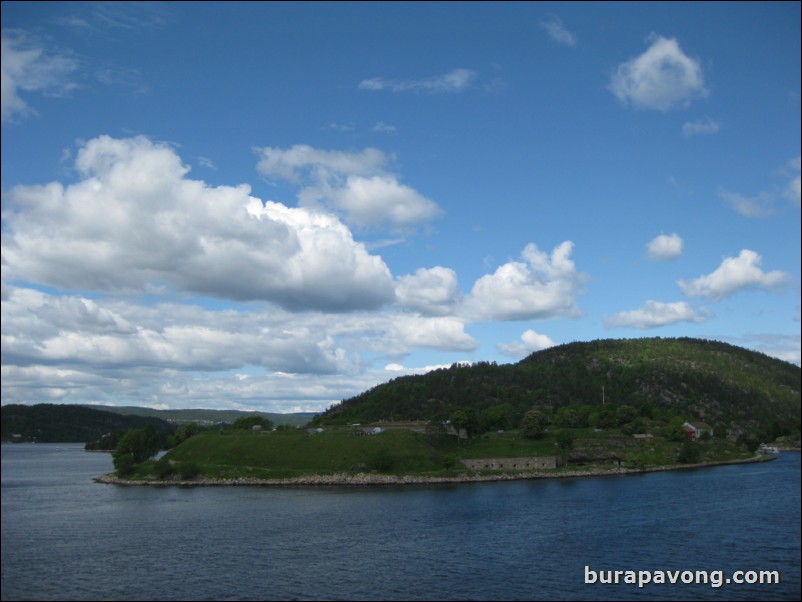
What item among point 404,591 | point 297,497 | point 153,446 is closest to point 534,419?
point 297,497

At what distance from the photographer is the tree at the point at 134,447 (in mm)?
135500

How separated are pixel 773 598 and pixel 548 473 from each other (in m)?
89.2

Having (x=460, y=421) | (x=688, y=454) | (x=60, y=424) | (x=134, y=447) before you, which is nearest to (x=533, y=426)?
(x=460, y=421)

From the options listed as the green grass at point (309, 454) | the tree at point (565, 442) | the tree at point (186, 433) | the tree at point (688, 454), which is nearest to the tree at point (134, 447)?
the green grass at point (309, 454)

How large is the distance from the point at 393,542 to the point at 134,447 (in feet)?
323

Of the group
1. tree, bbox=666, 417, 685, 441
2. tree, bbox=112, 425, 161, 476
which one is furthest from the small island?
tree, bbox=666, 417, 685, 441

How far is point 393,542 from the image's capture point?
63.1m

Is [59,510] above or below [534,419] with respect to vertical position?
below

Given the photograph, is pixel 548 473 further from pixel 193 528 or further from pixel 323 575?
pixel 323 575

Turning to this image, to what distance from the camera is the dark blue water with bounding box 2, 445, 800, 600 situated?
46812 mm

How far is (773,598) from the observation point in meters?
43.5

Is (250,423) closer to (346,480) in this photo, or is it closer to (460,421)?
(460,421)

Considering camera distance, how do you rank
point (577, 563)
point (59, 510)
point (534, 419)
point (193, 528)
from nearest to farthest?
1. point (577, 563)
2. point (193, 528)
3. point (59, 510)
4. point (534, 419)

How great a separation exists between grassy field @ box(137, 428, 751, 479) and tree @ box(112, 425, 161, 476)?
4.39 metres
